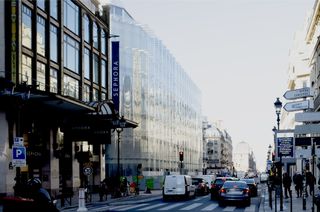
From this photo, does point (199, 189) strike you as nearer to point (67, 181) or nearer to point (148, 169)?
point (67, 181)

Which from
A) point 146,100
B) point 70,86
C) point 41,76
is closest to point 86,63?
point 70,86

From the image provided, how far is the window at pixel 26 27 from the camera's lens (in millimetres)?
39675

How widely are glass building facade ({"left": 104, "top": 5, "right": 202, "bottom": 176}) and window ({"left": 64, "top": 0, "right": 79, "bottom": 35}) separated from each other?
73.2 ft

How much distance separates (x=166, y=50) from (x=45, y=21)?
55.8m

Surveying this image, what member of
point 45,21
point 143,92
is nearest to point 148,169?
point 143,92

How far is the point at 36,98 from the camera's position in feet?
126

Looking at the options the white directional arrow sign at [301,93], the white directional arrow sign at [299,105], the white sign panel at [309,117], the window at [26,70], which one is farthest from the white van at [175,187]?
the white sign panel at [309,117]

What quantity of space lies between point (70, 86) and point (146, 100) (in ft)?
116

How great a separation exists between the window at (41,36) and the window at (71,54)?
5.08 meters

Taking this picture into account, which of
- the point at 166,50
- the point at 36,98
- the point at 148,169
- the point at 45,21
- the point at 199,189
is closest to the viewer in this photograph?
the point at 36,98

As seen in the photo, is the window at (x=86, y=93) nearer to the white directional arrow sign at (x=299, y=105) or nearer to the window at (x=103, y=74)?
the window at (x=103, y=74)

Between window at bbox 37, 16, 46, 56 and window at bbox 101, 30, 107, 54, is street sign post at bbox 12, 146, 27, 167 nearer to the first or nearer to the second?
window at bbox 37, 16, 46, 56

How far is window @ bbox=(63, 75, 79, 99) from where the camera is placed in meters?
48.4

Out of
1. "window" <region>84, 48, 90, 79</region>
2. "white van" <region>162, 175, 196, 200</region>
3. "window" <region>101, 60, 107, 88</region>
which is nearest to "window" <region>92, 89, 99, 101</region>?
"window" <region>84, 48, 90, 79</region>
